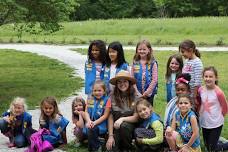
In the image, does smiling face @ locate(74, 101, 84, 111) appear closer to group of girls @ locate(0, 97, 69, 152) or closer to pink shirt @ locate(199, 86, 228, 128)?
group of girls @ locate(0, 97, 69, 152)

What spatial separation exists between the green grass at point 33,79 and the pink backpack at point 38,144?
3.49 m

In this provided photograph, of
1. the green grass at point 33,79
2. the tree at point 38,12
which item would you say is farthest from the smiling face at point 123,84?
the tree at point 38,12

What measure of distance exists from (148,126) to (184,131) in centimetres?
55

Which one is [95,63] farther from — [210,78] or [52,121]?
[210,78]

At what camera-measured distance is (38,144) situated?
7398 mm

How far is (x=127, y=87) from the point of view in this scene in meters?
7.34

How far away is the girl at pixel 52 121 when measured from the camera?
7609 millimetres

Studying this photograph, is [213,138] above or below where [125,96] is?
below

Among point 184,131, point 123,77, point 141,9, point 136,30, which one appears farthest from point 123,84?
point 141,9

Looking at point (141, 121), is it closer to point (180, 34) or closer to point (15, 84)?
point (15, 84)

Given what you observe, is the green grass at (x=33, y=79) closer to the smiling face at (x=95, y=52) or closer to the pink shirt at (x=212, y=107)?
the smiling face at (x=95, y=52)

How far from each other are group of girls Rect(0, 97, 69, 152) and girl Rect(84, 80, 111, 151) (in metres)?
0.49

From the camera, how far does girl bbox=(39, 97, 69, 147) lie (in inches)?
300

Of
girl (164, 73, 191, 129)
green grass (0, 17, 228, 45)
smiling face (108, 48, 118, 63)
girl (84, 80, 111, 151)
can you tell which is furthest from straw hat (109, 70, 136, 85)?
green grass (0, 17, 228, 45)
